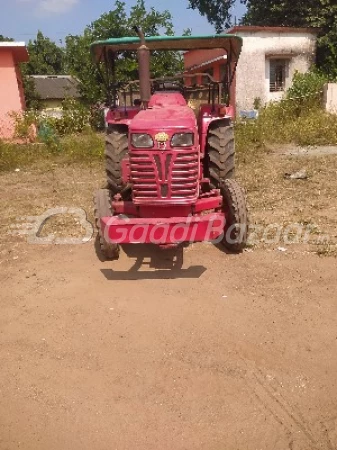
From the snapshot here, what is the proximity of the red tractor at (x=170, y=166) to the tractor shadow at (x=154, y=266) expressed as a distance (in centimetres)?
26

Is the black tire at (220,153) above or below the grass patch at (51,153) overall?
above

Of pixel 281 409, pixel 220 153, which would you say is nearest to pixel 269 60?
pixel 220 153

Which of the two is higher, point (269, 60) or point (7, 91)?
point (269, 60)

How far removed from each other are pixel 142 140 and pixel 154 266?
1.25 meters

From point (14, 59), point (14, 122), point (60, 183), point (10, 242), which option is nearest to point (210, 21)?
point (14, 59)

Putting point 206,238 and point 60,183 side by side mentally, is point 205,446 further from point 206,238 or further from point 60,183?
point 60,183

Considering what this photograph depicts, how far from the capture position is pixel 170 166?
370cm

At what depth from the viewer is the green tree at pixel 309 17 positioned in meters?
14.9

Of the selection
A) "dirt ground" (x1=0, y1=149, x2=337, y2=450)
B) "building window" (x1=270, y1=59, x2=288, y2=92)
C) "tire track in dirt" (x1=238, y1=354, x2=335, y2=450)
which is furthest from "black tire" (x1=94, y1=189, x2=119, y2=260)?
"building window" (x1=270, y1=59, x2=288, y2=92)

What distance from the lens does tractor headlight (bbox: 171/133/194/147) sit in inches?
145

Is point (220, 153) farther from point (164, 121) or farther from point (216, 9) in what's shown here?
point (216, 9)

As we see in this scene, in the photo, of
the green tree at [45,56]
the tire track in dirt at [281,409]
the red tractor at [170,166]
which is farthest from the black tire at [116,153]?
the green tree at [45,56]

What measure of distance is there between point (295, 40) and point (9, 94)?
9721 millimetres

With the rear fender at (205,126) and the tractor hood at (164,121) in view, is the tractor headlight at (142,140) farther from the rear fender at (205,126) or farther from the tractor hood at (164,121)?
the rear fender at (205,126)
